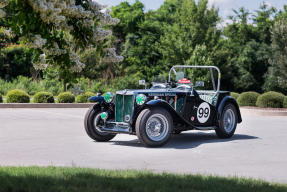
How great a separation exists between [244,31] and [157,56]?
10.7 metres

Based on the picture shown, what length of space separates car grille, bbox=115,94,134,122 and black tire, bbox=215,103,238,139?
2.59 m

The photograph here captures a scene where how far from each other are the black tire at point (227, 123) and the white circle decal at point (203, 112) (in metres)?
0.42

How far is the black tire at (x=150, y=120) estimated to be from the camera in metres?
10.5

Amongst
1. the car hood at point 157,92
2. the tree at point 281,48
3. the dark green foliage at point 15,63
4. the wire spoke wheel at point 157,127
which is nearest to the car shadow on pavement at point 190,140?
the wire spoke wheel at point 157,127

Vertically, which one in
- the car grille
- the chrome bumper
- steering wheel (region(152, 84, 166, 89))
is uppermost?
steering wheel (region(152, 84, 166, 89))

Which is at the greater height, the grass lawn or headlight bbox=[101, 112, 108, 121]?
headlight bbox=[101, 112, 108, 121]

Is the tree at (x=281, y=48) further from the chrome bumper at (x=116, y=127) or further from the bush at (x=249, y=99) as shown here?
the chrome bumper at (x=116, y=127)

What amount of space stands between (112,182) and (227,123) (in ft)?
23.4

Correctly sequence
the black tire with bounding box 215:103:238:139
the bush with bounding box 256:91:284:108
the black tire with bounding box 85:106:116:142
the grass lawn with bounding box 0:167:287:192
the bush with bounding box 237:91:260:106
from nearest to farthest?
the grass lawn with bounding box 0:167:287:192, the black tire with bounding box 85:106:116:142, the black tire with bounding box 215:103:238:139, the bush with bounding box 256:91:284:108, the bush with bounding box 237:91:260:106

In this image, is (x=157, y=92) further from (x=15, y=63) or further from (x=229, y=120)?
(x=15, y=63)

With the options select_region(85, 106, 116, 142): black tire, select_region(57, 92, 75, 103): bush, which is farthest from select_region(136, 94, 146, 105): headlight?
select_region(57, 92, 75, 103): bush

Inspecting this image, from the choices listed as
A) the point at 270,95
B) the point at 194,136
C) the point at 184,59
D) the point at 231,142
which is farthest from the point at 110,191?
the point at 184,59

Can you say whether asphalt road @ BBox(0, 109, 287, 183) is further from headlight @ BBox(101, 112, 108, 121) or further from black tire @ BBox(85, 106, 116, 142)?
headlight @ BBox(101, 112, 108, 121)

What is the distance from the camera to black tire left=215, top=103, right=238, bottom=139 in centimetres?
1255
